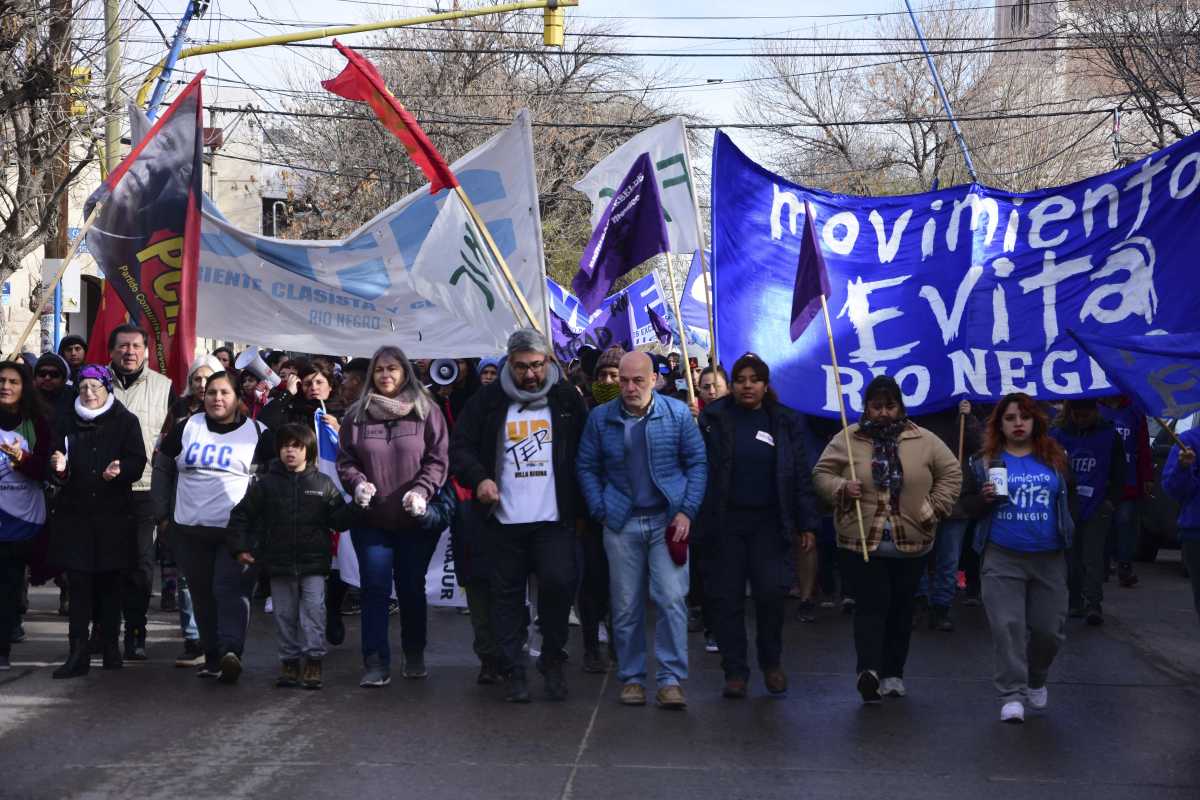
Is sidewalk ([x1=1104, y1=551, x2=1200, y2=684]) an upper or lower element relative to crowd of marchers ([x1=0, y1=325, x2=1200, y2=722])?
lower

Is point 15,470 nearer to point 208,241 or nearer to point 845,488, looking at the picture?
point 208,241

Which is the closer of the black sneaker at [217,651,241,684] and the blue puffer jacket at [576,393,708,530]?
the blue puffer jacket at [576,393,708,530]

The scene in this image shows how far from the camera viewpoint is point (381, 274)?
36.1 feet

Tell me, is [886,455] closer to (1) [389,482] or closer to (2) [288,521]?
(1) [389,482]

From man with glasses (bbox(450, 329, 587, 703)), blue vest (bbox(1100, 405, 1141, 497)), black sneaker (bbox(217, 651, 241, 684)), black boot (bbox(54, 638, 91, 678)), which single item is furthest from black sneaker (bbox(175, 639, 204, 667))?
blue vest (bbox(1100, 405, 1141, 497))

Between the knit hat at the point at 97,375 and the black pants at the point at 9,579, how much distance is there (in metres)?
0.99

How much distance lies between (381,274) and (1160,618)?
5.96m

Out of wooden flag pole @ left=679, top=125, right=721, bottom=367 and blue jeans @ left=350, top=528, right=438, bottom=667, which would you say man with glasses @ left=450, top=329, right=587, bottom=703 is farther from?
wooden flag pole @ left=679, top=125, right=721, bottom=367

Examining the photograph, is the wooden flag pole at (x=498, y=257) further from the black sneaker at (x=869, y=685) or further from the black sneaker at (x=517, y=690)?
the black sneaker at (x=869, y=685)

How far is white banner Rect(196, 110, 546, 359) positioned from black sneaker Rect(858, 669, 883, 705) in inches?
142

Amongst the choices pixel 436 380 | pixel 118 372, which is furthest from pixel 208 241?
pixel 436 380

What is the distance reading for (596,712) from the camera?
8.29 meters

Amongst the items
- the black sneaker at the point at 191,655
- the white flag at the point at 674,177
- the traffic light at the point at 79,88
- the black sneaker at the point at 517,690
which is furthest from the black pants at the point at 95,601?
the traffic light at the point at 79,88

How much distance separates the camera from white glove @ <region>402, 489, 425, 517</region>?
343 inches
